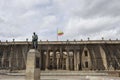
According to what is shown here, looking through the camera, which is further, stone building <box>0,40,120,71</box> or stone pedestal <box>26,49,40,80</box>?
stone building <box>0,40,120,71</box>

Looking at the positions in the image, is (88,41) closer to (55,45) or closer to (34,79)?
(55,45)

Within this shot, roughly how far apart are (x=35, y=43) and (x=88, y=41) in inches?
1736

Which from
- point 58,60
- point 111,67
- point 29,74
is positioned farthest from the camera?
point 58,60

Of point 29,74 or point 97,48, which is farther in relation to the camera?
point 97,48

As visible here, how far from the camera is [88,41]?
2389 inches

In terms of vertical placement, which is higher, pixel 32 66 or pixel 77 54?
pixel 77 54

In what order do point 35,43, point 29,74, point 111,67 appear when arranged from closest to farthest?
point 29,74, point 35,43, point 111,67

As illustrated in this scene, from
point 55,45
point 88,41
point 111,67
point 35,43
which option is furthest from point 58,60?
point 35,43

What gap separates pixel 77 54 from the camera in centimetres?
6091

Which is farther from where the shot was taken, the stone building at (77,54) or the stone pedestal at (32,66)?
the stone building at (77,54)

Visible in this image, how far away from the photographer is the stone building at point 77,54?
60.2 m

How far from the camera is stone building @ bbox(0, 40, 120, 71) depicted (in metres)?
60.2

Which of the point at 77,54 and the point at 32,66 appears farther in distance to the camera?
the point at 77,54

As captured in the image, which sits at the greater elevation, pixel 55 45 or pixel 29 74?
pixel 55 45
